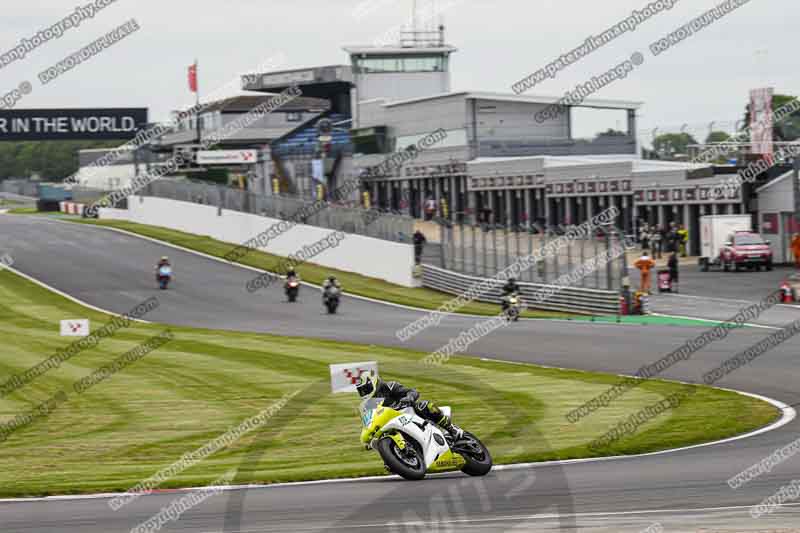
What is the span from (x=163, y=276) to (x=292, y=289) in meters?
6.78

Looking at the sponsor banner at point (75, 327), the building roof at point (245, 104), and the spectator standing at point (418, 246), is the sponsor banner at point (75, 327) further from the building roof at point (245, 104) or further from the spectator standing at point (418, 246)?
the building roof at point (245, 104)

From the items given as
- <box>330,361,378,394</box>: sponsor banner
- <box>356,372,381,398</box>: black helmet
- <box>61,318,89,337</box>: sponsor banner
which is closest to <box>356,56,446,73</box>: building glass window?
<box>61,318,89,337</box>: sponsor banner

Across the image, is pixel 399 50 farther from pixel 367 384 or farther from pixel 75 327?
pixel 367 384

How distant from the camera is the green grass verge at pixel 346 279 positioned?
42219 mm

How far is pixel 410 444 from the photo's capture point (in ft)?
40.6

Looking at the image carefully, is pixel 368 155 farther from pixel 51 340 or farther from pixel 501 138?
pixel 51 340

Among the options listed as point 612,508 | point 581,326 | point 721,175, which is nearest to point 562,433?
point 612,508

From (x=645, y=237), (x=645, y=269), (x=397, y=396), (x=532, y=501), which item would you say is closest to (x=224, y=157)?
(x=645, y=237)

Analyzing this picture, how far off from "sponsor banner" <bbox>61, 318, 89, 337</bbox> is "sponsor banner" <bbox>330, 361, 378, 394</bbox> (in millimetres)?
18537

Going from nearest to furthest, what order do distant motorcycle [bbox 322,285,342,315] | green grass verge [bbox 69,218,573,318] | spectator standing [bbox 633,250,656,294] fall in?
spectator standing [bbox 633,250,656,294], distant motorcycle [bbox 322,285,342,315], green grass verge [bbox 69,218,573,318]

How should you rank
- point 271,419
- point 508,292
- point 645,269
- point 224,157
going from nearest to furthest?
point 271,419 → point 508,292 → point 645,269 → point 224,157

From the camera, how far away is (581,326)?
33281 millimetres

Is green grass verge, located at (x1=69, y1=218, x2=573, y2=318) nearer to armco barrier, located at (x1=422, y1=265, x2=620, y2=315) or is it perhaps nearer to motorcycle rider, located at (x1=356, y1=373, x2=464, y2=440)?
armco barrier, located at (x1=422, y1=265, x2=620, y2=315)

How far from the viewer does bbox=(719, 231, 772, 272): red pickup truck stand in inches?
1879
